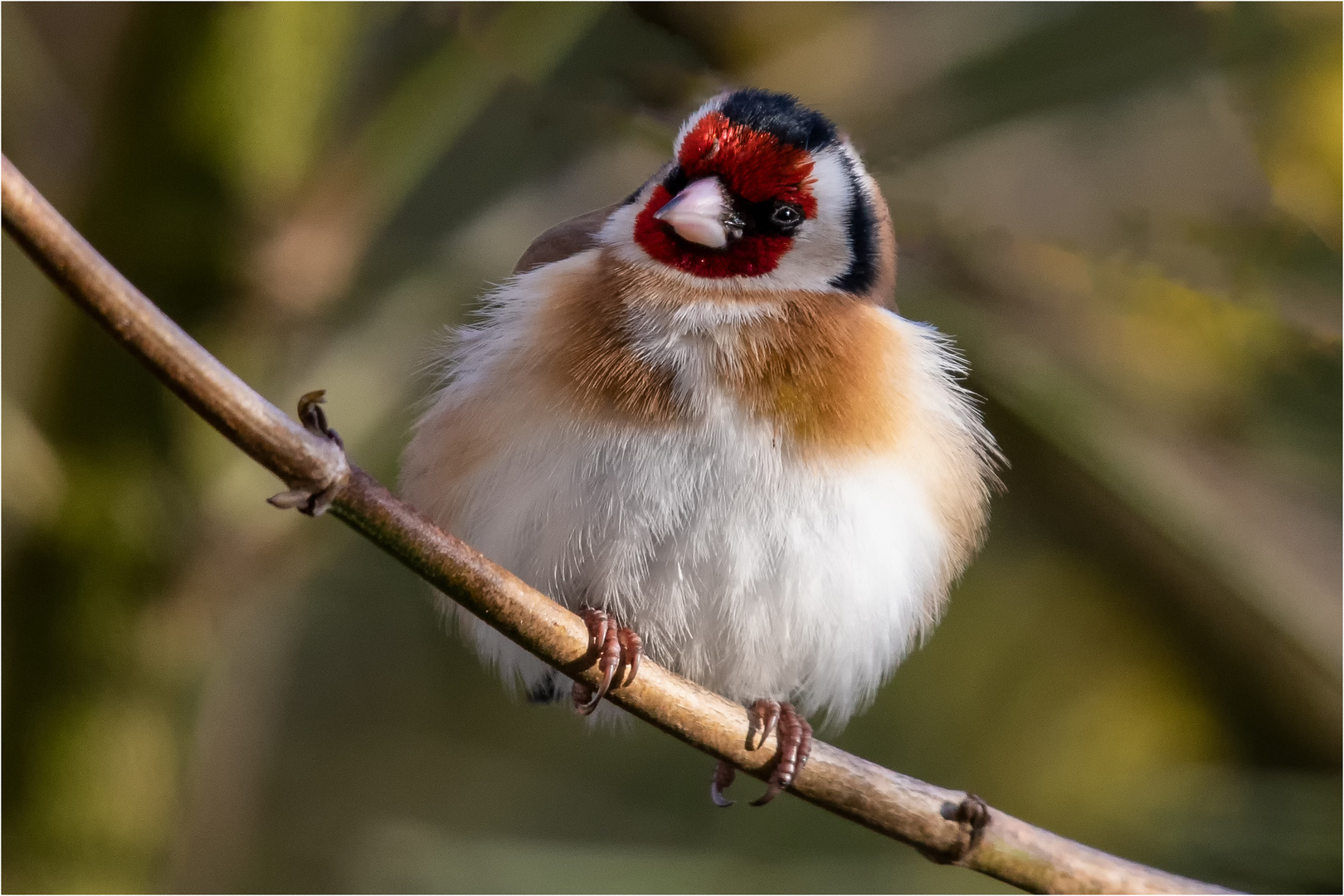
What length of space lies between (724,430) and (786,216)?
1.94ft

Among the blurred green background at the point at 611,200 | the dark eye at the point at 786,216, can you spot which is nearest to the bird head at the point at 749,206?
the dark eye at the point at 786,216

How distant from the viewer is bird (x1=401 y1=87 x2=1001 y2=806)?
107 inches

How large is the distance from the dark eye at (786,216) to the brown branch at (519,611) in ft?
3.56

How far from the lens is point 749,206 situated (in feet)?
9.72

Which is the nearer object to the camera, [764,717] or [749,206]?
[764,717]

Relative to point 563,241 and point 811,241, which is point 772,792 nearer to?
point 811,241

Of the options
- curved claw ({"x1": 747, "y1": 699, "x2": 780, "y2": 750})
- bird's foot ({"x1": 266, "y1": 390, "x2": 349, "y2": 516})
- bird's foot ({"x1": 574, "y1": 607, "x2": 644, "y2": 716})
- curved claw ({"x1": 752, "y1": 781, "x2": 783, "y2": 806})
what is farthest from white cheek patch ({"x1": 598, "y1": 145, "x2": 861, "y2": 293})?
bird's foot ({"x1": 266, "y1": 390, "x2": 349, "y2": 516})

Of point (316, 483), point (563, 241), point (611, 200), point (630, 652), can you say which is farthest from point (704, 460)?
point (611, 200)

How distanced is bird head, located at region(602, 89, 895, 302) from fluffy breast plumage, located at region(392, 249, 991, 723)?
0.23ft

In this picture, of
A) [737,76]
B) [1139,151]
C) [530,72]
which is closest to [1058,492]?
[1139,151]

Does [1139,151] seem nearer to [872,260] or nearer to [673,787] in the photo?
[872,260]

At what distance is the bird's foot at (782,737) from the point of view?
2545 millimetres

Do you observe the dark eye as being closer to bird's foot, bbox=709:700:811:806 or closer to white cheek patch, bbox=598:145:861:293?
white cheek patch, bbox=598:145:861:293

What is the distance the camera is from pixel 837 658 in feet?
10.4
